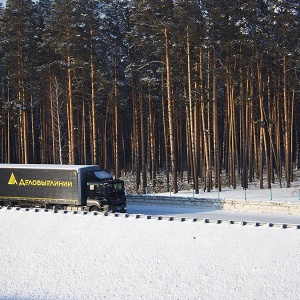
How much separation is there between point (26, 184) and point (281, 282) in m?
15.1

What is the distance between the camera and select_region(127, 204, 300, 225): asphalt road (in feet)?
66.1

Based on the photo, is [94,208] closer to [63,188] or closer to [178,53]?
[63,188]

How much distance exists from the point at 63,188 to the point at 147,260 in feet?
29.1

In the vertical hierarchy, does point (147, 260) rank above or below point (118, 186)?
below

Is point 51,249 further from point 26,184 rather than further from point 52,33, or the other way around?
point 52,33

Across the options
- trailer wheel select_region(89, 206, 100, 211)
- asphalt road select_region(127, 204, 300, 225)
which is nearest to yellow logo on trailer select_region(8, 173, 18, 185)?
trailer wheel select_region(89, 206, 100, 211)

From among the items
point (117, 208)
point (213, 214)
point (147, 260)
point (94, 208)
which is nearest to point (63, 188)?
point (94, 208)

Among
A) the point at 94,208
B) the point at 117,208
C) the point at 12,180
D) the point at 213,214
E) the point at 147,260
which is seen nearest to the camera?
the point at 147,260

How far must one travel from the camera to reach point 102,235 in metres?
17.1

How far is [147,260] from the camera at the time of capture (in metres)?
14.7

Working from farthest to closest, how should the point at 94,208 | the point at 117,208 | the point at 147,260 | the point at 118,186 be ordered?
the point at 118,186 → the point at 117,208 → the point at 94,208 → the point at 147,260

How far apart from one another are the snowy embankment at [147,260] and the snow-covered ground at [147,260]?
3cm

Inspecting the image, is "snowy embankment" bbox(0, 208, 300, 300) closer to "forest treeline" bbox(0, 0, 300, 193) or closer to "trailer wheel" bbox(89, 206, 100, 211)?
"trailer wheel" bbox(89, 206, 100, 211)

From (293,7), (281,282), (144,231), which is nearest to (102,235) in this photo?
(144,231)
